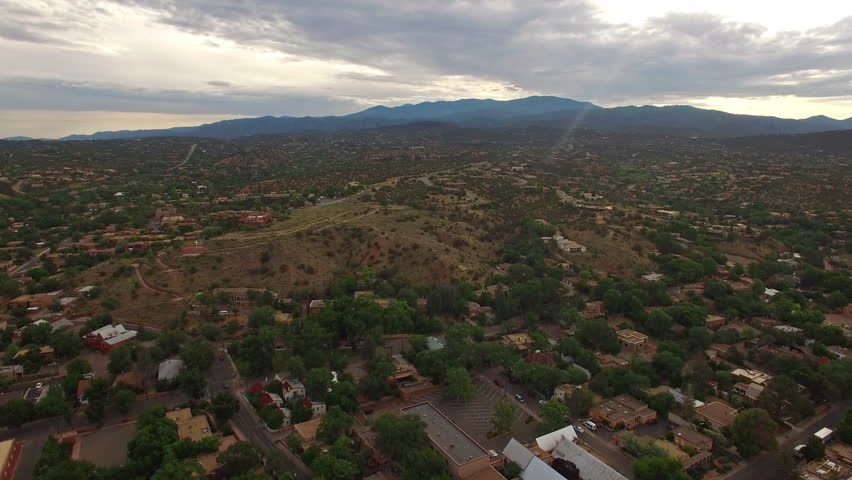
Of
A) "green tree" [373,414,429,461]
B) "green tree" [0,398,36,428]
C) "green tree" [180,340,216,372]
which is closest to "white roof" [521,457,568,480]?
"green tree" [373,414,429,461]

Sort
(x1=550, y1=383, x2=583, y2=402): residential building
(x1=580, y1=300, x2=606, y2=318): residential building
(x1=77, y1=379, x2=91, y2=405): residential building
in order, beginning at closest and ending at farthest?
(x1=77, y1=379, x2=91, y2=405): residential building, (x1=550, y1=383, x2=583, y2=402): residential building, (x1=580, y1=300, x2=606, y2=318): residential building

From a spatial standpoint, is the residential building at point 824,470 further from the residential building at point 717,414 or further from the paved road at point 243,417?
the paved road at point 243,417

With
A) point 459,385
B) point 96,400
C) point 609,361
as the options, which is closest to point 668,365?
point 609,361

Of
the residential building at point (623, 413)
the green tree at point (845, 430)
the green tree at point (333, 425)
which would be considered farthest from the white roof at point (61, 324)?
the green tree at point (845, 430)

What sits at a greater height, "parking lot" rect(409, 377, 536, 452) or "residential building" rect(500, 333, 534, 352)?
"residential building" rect(500, 333, 534, 352)

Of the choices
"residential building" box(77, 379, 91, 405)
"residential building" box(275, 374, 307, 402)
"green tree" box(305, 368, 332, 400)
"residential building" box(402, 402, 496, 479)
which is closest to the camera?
"residential building" box(402, 402, 496, 479)

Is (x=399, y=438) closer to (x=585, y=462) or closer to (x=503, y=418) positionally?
(x=503, y=418)

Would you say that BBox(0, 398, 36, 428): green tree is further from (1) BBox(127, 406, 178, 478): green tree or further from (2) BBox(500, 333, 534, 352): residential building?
(2) BBox(500, 333, 534, 352): residential building

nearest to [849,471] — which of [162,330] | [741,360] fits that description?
[741,360]
